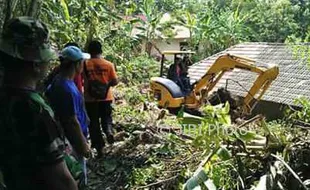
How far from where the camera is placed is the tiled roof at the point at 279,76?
13062 millimetres

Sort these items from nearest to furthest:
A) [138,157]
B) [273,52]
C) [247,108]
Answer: [138,157], [247,108], [273,52]

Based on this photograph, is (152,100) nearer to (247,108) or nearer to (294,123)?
(247,108)

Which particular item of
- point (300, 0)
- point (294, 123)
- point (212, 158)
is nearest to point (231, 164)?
point (212, 158)

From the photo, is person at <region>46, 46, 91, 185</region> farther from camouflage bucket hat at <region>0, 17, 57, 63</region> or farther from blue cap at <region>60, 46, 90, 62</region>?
camouflage bucket hat at <region>0, 17, 57, 63</region>

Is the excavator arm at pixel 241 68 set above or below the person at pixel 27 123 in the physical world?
below

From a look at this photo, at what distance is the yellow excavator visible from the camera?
10758mm

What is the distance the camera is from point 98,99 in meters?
6.11

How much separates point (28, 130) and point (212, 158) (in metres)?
1.97

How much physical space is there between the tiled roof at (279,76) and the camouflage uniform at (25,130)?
9649 mm

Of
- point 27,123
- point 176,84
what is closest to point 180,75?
point 176,84

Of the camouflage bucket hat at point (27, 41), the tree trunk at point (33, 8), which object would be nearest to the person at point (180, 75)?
the tree trunk at point (33, 8)

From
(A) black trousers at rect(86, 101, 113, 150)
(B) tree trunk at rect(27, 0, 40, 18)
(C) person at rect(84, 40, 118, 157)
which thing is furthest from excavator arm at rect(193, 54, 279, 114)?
(B) tree trunk at rect(27, 0, 40, 18)

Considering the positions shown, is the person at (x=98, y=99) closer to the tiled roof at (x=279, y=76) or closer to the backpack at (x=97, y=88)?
the backpack at (x=97, y=88)

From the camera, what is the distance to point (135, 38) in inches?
643
